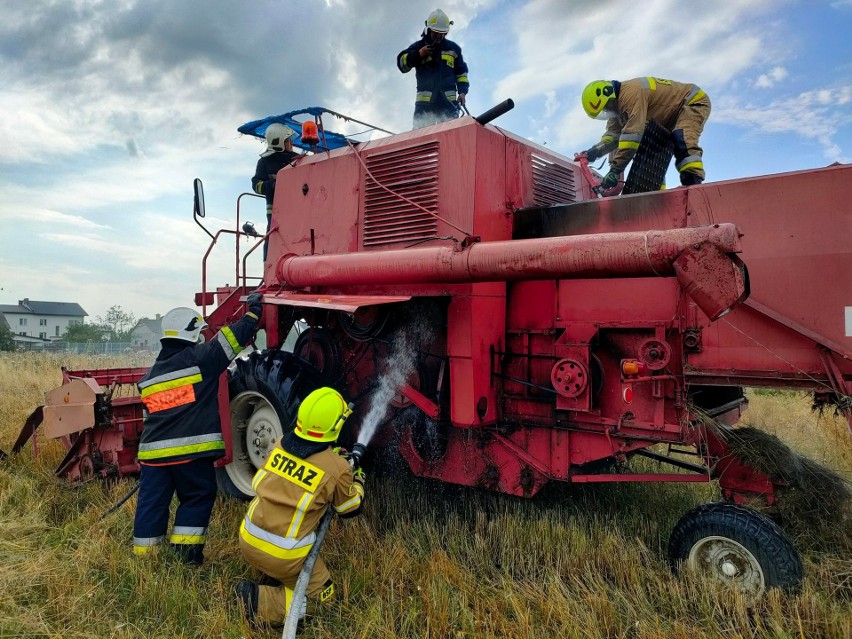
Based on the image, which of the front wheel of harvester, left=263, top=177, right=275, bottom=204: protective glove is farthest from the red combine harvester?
left=263, top=177, right=275, bottom=204: protective glove

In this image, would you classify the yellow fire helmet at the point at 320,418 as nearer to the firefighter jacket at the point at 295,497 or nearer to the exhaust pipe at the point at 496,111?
the firefighter jacket at the point at 295,497

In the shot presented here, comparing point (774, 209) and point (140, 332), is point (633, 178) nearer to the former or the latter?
point (774, 209)

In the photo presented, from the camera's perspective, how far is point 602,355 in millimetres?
3588

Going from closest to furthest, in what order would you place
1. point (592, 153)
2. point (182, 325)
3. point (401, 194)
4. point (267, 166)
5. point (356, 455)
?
point (356, 455) → point (182, 325) → point (401, 194) → point (592, 153) → point (267, 166)

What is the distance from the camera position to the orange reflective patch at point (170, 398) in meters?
3.96

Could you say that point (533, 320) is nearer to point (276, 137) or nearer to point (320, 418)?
point (320, 418)

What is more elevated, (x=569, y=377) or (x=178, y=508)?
(x=569, y=377)

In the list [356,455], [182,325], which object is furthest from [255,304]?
[356,455]

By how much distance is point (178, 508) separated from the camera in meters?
3.88

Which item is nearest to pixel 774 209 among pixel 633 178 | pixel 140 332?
pixel 633 178

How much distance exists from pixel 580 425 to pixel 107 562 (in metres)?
3.14

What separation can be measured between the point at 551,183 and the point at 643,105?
95 cm

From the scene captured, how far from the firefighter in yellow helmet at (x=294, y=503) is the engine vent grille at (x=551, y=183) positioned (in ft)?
7.51

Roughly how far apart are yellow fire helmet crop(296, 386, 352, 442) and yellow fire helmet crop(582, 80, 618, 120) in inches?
129
